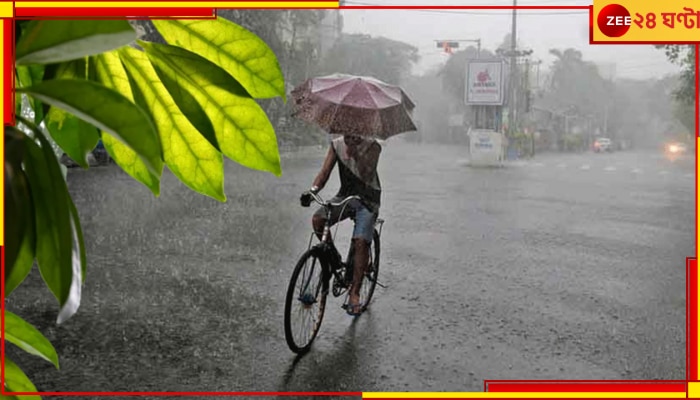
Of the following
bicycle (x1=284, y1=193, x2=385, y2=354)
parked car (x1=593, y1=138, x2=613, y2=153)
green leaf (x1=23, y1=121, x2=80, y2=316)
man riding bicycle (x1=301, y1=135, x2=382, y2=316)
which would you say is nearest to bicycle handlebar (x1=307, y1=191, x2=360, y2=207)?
man riding bicycle (x1=301, y1=135, x2=382, y2=316)

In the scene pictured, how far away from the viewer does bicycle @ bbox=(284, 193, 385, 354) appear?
1.49m

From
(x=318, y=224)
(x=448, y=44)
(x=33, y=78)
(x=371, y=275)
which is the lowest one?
(x=371, y=275)

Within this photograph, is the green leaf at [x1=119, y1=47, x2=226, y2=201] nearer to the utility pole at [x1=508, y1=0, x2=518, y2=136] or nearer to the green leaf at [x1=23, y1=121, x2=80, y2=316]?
the green leaf at [x1=23, y1=121, x2=80, y2=316]

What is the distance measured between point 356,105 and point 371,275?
564mm

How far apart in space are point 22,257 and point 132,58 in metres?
0.10

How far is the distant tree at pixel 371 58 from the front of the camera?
3.06ft

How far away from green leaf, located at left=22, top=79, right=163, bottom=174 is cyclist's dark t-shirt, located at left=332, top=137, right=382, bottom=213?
31.1 inches

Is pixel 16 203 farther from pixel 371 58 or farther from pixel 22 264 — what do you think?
pixel 371 58

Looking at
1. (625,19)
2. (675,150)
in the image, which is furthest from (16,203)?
(675,150)

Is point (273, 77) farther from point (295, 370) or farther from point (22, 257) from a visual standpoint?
point (295, 370)

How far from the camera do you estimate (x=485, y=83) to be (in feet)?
3.75

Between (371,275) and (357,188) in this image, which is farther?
(371,275)

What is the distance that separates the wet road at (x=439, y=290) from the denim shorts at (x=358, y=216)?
35 millimetres

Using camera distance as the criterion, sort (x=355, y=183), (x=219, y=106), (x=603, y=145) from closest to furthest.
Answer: (x=219, y=106), (x=355, y=183), (x=603, y=145)
